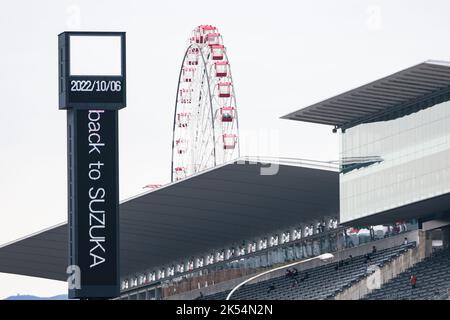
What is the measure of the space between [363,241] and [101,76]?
20262 millimetres

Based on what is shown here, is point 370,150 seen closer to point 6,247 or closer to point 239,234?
point 239,234

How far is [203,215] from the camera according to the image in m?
104

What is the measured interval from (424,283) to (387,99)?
10.0 metres

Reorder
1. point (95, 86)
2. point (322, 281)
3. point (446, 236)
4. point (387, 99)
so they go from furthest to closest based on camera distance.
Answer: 1. point (322, 281)
2. point (446, 236)
3. point (95, 86)
4. point (387, 99)

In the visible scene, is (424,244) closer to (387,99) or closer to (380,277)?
→ (380,277)

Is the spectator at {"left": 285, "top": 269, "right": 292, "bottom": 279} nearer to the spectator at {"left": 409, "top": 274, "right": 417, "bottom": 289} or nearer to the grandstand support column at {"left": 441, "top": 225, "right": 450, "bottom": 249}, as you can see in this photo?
the grandstand support column at {"left": 441, "top": 225, "right": 450, "bottom": 249}

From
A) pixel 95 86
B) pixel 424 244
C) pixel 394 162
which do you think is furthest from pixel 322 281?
pixel 95 86

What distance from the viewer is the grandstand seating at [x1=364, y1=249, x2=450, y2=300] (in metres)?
74.1

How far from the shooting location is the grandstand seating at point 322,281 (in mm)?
84750

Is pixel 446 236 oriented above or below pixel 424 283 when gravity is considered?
above

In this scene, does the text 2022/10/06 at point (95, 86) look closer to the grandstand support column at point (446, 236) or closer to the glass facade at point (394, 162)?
the glass facade at point (394, 162)

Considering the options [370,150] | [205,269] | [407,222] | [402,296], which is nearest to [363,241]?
[407,222]

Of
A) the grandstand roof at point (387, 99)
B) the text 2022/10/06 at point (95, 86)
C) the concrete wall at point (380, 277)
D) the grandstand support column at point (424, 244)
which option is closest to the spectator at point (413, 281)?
the concrete wall at point (380, 277)

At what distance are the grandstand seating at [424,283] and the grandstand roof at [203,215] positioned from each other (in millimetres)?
8240
